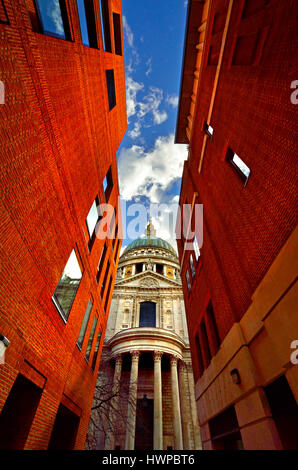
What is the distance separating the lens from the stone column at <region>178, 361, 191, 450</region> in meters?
22.2

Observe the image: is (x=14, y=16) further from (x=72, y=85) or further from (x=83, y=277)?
(x=83, y=277)

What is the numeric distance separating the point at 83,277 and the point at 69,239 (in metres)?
2.84

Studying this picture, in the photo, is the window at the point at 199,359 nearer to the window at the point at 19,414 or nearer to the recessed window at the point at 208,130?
the window at the point at 19,414

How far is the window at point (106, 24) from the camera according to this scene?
1062 centimetres

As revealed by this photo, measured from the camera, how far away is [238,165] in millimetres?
8133

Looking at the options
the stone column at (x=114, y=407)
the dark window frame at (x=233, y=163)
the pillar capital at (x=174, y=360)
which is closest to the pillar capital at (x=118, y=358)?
the stone column at (x=114, y=407)

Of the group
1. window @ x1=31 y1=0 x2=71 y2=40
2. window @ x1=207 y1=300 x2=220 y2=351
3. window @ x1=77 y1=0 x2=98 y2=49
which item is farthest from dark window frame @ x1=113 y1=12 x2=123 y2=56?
window @ x1=207 y1=300 x2=220 y2=351

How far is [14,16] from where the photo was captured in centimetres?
495

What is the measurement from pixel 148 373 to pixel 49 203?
1072 inches

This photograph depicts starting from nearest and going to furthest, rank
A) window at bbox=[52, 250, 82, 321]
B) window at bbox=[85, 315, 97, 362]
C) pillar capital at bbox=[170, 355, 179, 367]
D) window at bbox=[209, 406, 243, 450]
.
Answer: window at bbox=[209, 406, 243, 450], window at bbox=[52, 250, 82, 321], window at bbox=[85, 315, 97, 362], pillar capital at bbox=[170, 355, 179, 367]

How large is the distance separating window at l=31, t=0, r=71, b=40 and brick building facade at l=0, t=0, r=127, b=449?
0.09 feet

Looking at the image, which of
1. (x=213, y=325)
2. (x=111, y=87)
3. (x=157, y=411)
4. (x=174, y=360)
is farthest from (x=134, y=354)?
(x=111, y=87)

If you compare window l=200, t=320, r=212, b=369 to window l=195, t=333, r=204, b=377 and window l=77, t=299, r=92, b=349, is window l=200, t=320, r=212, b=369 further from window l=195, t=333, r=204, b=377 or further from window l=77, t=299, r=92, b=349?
window l=77, t=299, r=92, b=349

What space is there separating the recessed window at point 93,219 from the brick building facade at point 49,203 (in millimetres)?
109
